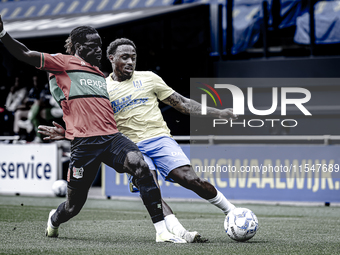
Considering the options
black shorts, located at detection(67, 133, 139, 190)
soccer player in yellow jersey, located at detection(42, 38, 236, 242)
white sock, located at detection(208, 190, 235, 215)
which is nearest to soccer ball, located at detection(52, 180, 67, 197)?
soccer player in yellow jersey, located at detection(42, 38, 236, 242)

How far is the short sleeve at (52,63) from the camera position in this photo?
587 centimetres

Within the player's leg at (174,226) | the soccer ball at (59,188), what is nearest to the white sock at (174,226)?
the player's leg at (174,226)

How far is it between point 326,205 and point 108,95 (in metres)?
6.39

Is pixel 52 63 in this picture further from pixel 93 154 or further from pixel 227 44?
pixel 227 44

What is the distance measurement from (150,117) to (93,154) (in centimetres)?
82

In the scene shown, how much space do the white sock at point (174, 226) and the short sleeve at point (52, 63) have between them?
1.81m

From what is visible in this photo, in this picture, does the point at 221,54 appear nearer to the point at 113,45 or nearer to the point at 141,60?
the point at 141,60

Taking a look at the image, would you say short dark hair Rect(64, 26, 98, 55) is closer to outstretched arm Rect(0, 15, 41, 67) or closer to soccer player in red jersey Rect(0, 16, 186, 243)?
soccer player in red jersey Rect(0, 16, 186, 243)

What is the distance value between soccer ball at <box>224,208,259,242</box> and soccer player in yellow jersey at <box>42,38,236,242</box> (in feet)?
0.94

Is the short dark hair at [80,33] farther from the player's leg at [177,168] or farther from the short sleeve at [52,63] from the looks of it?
the player's leg at [177,168]

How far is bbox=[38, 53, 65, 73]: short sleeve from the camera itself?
587 cm

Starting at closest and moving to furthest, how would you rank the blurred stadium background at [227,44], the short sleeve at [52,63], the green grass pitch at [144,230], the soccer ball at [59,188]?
the green grass pitch at [144,230]
the short sleeve at [52,63]
the soccer ball at [59,188]
the blurred stadium background at [227,44]

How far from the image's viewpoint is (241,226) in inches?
242

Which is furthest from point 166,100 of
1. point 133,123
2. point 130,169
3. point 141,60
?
point 141,60
